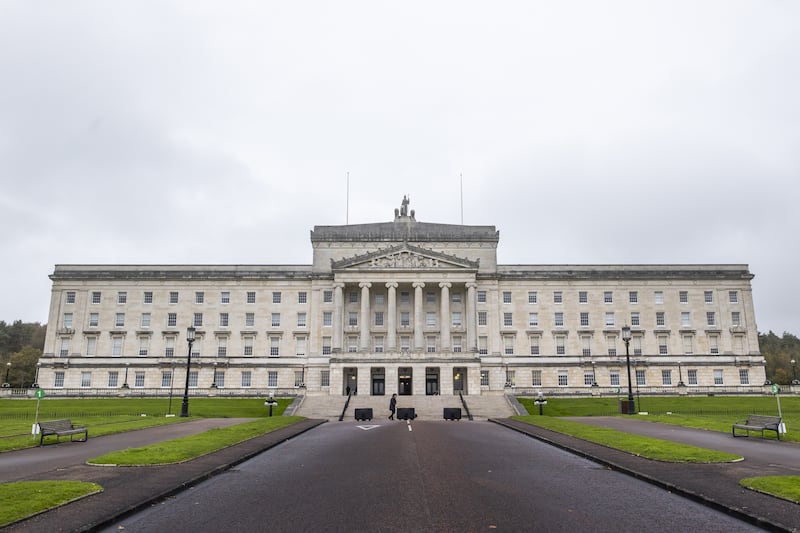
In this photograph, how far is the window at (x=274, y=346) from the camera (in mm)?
83125

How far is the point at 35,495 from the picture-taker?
42.3 feet

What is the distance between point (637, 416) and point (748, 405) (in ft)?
60.5

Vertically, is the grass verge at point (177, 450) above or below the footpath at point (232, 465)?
above

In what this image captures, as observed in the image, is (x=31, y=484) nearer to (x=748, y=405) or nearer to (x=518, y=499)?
(x=518, y=499)

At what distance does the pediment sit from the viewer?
263 ft

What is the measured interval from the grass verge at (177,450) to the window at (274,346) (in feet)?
176

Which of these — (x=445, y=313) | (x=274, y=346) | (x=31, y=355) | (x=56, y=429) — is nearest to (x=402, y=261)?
(x=445, y=313)

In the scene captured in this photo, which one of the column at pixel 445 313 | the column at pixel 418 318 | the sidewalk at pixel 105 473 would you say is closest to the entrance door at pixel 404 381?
the column at pixel 418 318

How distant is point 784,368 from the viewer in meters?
112

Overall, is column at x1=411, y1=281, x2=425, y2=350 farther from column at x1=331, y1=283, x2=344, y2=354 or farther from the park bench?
the park bench

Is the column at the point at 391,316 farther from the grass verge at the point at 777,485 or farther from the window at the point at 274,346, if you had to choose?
the grass verge at the point at 777,485

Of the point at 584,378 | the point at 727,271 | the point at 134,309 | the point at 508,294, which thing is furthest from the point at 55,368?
the point at 727,271

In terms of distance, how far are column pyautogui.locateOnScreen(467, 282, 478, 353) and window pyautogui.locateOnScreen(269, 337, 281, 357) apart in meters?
26.5

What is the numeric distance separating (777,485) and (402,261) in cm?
6741
